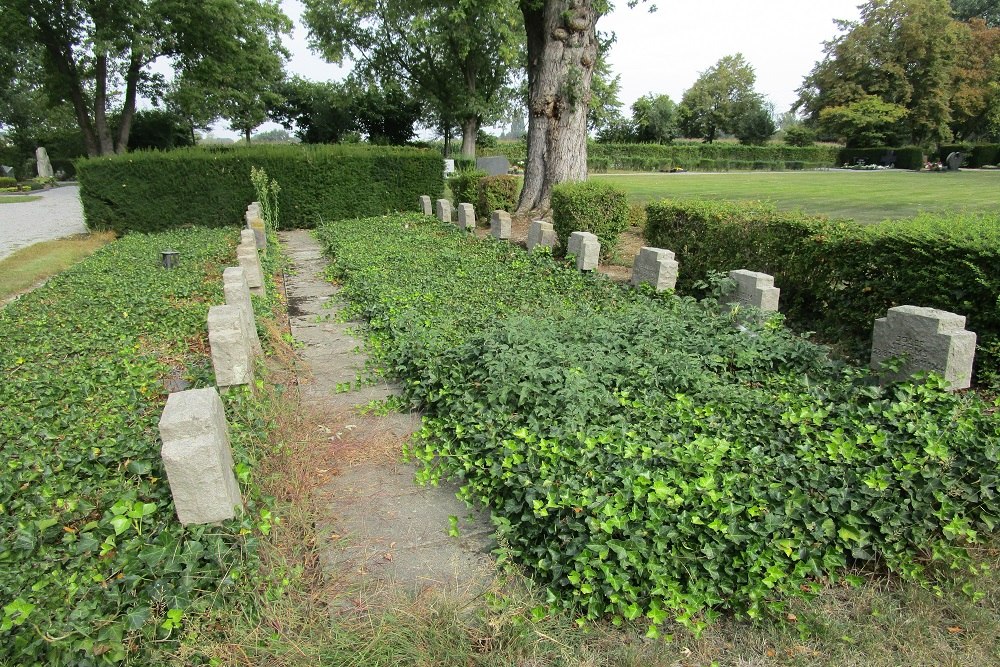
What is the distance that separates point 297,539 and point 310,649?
696 millimetres

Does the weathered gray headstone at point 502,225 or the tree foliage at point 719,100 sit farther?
the tree foliage at point 719,100

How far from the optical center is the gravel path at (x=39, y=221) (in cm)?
1372

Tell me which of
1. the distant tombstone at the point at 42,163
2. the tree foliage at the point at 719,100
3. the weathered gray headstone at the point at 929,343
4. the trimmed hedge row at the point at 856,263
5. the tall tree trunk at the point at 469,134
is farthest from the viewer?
the tree foliage at the point at 719,100

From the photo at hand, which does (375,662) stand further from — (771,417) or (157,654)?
(771,417)

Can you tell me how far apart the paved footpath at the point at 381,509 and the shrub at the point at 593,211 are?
4692 millimetres

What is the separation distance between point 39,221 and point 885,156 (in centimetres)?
4902

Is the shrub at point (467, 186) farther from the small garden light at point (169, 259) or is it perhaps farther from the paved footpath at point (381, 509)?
the paved footpath at point (381, 509)

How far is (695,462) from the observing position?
2705 millimetres

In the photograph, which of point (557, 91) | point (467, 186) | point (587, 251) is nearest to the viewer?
point (587, 251)

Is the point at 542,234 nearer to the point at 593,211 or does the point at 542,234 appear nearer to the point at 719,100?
the point at 593,211

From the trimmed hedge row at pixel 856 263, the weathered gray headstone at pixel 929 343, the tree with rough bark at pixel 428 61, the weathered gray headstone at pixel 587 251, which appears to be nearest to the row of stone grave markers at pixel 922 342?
the weathered gray headstone at pixel 929 343

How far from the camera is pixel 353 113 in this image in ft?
121

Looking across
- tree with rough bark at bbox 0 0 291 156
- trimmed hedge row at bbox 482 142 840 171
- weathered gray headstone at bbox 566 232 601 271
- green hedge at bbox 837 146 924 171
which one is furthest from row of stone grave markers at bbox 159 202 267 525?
green hedge at bbox 837 146 924 171

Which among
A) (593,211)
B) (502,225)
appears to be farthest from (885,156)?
(593,211)
